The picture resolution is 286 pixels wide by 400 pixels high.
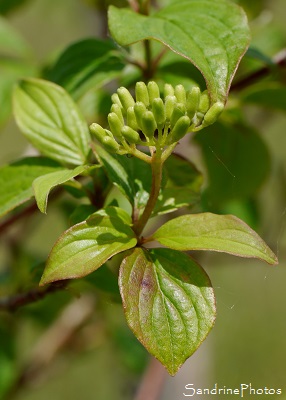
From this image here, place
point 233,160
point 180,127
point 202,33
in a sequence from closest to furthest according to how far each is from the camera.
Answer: point 180,127, point 202,33, point 233,160

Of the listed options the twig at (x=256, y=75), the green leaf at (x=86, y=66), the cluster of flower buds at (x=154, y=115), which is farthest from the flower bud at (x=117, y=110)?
the twig at (x=256, y=75)

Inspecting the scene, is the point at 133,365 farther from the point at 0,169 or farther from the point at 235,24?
the point at 235,24

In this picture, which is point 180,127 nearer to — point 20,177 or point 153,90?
point 153,90

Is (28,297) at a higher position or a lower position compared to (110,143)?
lower

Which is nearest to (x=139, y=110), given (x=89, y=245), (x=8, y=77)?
(x=89, y=245)

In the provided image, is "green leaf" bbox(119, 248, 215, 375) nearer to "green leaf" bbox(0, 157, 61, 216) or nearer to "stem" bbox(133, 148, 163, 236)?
"stem" bbox(133, 148, 163, 236)

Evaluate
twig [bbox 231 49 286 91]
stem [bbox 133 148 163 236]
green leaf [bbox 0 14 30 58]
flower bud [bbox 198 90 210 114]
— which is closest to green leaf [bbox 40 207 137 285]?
stem [bbox 133 148 163 236]

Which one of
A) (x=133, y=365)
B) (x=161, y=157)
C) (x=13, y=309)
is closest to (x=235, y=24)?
(x=161, y=157)
